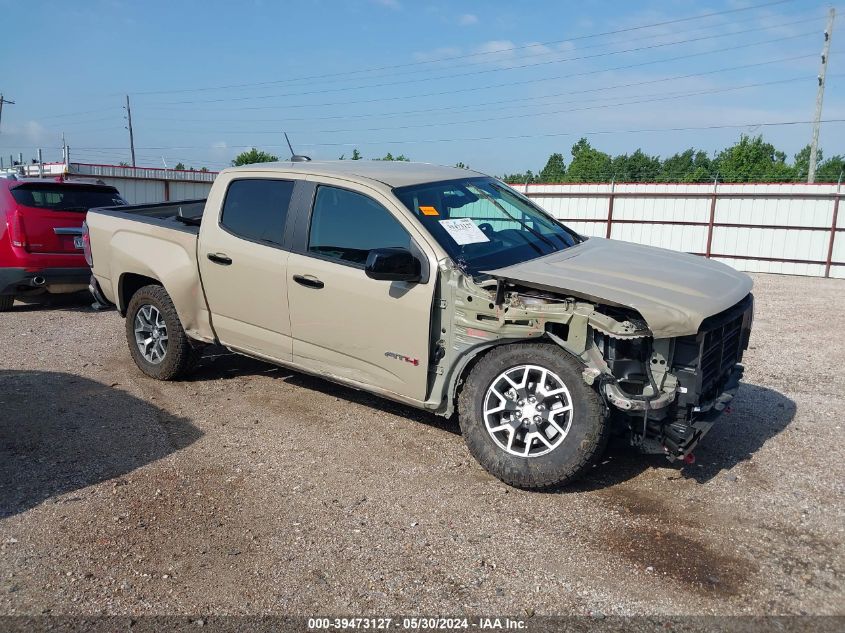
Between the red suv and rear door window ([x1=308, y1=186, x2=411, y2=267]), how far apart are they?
583cm

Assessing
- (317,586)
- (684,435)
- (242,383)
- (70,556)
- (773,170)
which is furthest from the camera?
(773,170)

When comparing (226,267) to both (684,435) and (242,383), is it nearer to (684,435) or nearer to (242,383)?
(242,383)

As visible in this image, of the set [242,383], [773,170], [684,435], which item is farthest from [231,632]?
[773,170]

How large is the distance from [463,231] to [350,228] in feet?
2.62

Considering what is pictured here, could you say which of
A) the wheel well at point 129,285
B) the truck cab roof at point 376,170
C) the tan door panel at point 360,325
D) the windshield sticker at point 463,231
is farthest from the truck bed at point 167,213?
the windshield sticker at point 463,231

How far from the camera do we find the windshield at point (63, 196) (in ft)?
30.0

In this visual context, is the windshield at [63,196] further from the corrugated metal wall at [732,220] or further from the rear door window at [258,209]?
the corrugated metal wall at [732,220]

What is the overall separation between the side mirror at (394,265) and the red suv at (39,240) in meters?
6.63

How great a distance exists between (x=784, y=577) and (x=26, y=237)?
9.21 metres

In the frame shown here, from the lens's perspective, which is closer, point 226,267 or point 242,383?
point 226,267

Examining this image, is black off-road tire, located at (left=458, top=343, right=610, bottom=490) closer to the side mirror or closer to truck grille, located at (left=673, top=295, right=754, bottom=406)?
truck grille, located at (left=673, top=295, right=754, bottom=406)

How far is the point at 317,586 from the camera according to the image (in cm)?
316

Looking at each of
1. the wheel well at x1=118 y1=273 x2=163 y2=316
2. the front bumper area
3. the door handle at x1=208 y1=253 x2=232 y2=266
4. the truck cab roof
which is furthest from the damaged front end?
the wheel well at x1=118 y1=273 x2=163 y2=316

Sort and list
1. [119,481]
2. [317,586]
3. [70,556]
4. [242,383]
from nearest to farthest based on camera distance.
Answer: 1. [317,586]
2. [70,556]
3. [119,481]
4. [242,383]
